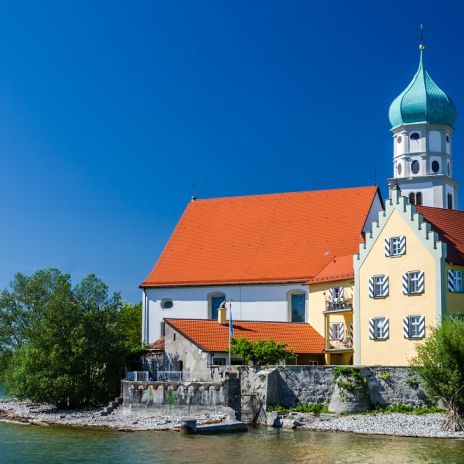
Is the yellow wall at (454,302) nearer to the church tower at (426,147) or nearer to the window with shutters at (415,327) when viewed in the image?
the window with shutters at (415,327)

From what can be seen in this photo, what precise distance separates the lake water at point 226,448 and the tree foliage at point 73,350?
7.64 meters

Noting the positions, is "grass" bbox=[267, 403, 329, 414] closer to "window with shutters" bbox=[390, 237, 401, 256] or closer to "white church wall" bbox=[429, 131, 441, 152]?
"window with shutters" bbox=[390, 237, 401, 256]

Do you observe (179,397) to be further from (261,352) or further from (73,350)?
(73,350)

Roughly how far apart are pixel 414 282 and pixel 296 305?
12528 millimetres

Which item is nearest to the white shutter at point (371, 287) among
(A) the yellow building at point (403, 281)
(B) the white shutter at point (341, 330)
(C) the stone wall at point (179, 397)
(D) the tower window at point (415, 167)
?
(A) the yellow building at point (403, 281)

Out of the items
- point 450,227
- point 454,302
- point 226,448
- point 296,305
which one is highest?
point 450,227

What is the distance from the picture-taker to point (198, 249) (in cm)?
6400

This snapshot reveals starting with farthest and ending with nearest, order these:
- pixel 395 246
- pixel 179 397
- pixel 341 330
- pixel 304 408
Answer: pixel 341 330
pixel 395 246
pixel 179 397
pixel 304 408

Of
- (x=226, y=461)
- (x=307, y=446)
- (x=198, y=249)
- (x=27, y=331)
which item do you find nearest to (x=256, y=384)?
(x=307, y=446)

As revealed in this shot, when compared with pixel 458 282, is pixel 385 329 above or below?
below

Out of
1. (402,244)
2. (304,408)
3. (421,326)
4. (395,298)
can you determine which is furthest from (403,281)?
(304,408)

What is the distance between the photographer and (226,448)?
36500 mm

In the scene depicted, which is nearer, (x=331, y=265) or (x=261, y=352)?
(x=261, y=352)

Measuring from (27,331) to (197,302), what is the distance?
1235cm
